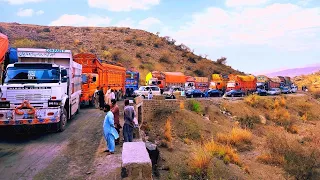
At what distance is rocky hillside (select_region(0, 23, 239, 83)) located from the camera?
61094 millimetres

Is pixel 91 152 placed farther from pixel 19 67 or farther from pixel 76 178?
pixel 19 67

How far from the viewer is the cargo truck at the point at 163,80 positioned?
40938 mm

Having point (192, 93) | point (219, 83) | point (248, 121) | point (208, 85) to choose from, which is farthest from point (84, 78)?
point (208, 85)

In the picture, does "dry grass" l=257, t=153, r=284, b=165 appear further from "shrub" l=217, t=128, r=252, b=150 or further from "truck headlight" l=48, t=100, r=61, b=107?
"truck headlight" l=48, t=100, r=61, b=107

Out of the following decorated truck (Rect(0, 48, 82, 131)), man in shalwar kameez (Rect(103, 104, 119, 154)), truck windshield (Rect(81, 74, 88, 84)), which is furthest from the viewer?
truck windshield (Rect(81, 74, 88, 84))

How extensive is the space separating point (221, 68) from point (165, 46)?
14.6 meters

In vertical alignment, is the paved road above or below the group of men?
below

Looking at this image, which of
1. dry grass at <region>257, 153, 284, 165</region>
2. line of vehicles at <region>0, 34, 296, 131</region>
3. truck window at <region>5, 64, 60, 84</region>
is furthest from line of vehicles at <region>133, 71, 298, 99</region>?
truck window at <region>5, 64, 60, 84</region>

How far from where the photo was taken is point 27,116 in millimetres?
11828

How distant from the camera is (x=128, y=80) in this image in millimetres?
38750

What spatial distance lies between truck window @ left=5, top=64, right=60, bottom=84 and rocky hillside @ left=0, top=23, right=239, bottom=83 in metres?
42.2

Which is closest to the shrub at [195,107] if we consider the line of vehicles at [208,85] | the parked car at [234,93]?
the line of vehicles at [208,85]

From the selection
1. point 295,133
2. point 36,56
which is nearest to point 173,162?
point 36,56

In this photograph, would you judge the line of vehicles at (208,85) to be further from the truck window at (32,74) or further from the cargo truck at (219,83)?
the truck window at (32,74)
